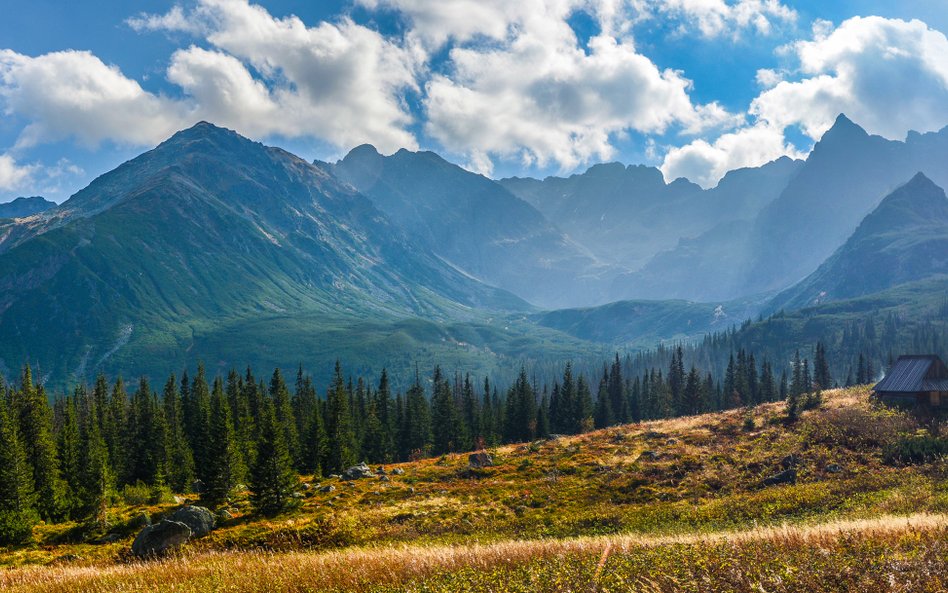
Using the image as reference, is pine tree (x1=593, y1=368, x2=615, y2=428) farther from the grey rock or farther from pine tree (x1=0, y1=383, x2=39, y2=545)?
pine tree (x1=0, y1=383, x2=39, y2=545)

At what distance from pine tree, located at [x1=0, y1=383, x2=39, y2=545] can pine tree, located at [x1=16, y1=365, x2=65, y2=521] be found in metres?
3.14

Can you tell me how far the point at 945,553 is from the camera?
1087 cm

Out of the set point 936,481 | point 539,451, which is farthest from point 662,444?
point 936,481

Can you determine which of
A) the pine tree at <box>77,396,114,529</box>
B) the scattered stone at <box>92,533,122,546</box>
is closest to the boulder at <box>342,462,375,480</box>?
the pine tree at <box>77,396,114,529</box>

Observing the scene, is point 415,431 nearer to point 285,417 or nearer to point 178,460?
point 285,417

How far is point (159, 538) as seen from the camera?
32.4 meters

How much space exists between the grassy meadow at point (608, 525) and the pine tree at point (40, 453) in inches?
307

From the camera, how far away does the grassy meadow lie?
11.3 metres

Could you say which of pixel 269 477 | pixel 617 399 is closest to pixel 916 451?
pixel 269 477

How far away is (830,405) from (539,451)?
37.3 meters

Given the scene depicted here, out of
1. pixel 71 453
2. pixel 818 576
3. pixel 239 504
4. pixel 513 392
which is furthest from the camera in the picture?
pixel 513 392

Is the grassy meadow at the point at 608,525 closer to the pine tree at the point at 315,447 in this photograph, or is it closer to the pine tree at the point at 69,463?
the pine tree at the point at 69,463

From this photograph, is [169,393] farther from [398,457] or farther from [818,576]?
[818,576]

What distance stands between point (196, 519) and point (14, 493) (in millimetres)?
26137
